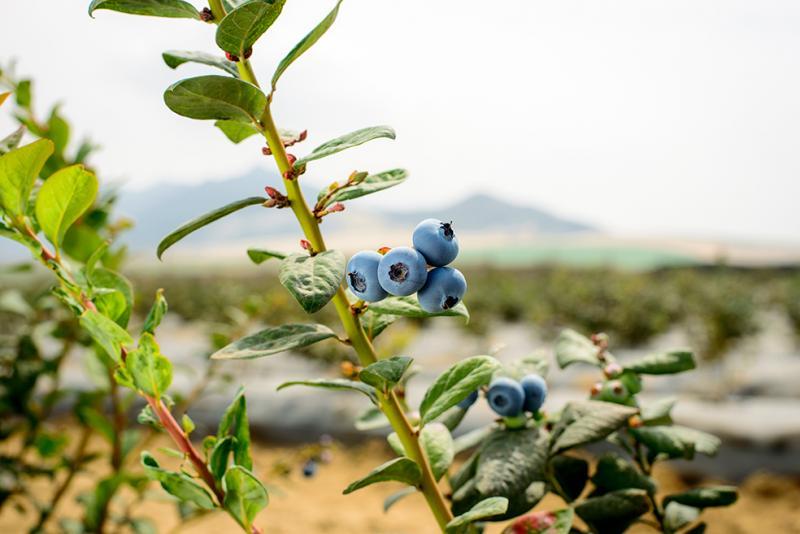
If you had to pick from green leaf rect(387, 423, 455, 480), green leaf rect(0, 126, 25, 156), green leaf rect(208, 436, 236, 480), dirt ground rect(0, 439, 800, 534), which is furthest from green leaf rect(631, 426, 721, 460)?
dirt ground rect(0, 439, 800, 534)

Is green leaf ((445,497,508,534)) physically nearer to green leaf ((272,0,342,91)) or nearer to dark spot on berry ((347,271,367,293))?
dark spot on berry ((347,271,367,293))

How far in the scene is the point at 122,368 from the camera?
511 mm

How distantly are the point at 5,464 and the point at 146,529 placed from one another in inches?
15.8

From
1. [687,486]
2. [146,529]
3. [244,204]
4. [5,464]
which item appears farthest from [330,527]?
[244,204]

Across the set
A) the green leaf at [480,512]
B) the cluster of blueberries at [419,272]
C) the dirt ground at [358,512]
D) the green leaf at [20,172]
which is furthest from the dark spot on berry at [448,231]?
the dirt ground at [358,512]

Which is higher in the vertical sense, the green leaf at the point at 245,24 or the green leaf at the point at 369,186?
the green leaf at the point at 245,24

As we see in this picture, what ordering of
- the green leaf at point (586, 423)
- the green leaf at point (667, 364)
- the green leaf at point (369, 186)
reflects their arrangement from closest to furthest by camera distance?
the green leaf at point (369, 186) < the green leaf at point (586, 423) < the green leaf at point (667, 364)

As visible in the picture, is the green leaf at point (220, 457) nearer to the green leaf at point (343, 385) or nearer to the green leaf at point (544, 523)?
the green leaf at point (343, 385)

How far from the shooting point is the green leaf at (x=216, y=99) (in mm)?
442

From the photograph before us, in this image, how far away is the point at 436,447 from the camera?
0.64 m

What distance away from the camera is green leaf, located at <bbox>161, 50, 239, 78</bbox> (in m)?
0.48

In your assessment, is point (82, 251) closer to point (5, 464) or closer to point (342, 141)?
point (5, 464)

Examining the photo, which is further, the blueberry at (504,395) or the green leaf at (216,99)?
the blueberry at (504,395)

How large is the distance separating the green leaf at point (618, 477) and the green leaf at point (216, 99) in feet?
1.78
